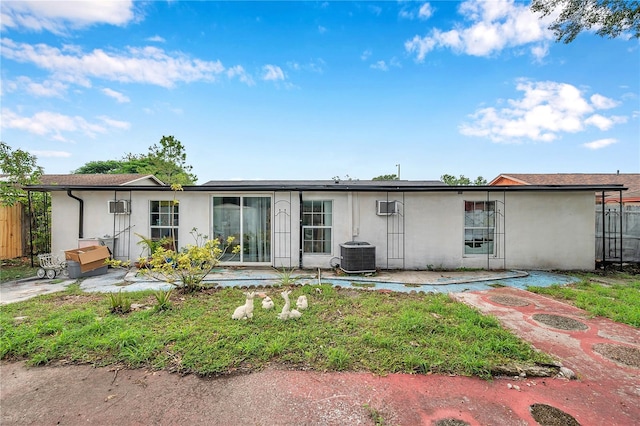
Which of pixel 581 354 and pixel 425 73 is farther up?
pixel 425 73

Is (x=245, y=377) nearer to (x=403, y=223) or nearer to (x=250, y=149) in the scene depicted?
(x=403, y=223)

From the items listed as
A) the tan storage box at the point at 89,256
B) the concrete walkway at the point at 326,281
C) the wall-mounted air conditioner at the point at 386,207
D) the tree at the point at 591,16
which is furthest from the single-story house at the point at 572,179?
the tan storage box at the point at 89,256

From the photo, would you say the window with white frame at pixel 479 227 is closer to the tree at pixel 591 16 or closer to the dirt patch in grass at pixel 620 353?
the tree at pixel 591 16

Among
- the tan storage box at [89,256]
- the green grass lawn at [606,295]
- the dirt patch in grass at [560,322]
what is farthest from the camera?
the tan storage box at [89,256]

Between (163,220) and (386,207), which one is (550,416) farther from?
(163,220)

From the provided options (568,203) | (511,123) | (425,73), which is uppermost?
(425,73)

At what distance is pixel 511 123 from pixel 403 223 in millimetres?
9260

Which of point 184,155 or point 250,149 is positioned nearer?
point 250,149

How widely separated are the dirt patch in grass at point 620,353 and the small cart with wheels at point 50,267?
9.99 metres

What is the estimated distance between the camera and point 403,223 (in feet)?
24.2

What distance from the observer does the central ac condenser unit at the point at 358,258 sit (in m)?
6.59

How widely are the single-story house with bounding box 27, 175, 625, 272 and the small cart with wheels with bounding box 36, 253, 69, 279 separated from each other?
41.6 inches

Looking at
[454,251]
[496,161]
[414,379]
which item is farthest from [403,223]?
[496,161]

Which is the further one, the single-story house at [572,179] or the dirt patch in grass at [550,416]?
the single-story house at [572,179]
